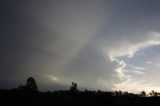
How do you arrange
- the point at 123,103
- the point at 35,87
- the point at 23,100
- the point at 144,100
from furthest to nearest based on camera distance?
the point at 35,87 → the point at 144,100 → the point at 123,103 → the point at 23,100

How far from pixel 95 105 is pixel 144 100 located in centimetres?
3451

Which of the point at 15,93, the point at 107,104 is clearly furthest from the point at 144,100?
the point at 15,93

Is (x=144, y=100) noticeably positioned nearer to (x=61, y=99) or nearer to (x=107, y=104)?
(x=107, y=104)

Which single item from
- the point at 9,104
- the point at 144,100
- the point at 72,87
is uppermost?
the point at 72,87

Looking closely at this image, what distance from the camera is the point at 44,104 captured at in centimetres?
9619

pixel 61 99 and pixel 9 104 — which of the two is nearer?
pixel 9 104

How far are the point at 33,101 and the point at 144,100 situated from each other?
178 ft

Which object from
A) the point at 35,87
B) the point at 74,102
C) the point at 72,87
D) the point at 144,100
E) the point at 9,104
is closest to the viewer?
the point at 9,104

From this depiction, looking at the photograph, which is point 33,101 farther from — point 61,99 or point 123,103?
point 123,103

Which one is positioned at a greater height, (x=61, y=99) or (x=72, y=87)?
(x=72, y=87)

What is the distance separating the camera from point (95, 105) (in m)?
100

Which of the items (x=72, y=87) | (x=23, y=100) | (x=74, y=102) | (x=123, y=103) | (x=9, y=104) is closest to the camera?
(x=9, y=104)

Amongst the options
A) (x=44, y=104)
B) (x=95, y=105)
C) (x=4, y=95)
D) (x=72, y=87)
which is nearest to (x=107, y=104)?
(x=95, y=105)

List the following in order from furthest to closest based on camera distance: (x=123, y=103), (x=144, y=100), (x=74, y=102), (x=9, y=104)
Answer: (x=144, y=100), (x=123, y=103), (x=74, y=102), (x=9, y=104)
